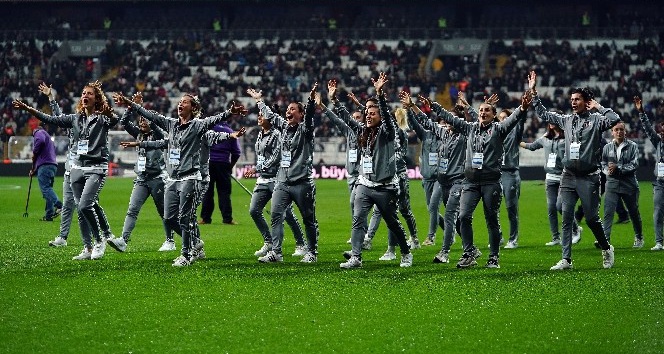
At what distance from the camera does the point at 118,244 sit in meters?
15.6

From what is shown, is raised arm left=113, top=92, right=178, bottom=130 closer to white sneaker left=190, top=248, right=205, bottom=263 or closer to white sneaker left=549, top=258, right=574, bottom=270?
white sneaker left=190, top=248, right=205, bottom=263

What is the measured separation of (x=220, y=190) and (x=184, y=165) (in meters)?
8.01

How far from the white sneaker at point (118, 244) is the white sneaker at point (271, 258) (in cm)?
230

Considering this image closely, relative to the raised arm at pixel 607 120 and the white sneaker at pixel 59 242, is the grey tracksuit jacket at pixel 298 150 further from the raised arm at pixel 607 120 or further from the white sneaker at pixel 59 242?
the white sneaker at pixel 59 242

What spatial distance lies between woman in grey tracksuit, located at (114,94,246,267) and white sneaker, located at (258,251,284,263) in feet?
3.47

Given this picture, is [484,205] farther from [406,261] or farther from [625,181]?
[625,181]

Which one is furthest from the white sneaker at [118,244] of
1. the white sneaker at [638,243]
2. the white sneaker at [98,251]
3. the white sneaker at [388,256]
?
the white sneaker at [638,243]

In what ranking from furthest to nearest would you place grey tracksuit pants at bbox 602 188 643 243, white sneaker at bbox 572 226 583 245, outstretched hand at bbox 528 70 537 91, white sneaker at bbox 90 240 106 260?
white sneaker at bbox 572 226 583 245, grey tracksuit pants at bbox 602 188 643 243, white sneaker at bbox 90 240 106 260, outstretched hand at bbox 528 70 537 91

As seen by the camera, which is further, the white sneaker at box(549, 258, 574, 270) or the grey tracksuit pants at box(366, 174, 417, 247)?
the grey tracksuit pants at box(366, 174, 417, 247)

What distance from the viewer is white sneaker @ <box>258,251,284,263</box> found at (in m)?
14.6

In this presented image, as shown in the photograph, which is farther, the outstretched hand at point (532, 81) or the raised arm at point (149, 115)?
the raised arm at point (149, 115)

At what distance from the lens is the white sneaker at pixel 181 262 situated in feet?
45.5

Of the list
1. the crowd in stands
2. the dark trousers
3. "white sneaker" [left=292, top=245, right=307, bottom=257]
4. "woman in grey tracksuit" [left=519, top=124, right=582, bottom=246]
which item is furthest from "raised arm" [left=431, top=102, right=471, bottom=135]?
the crowd in stands

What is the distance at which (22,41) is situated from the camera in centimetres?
6038
